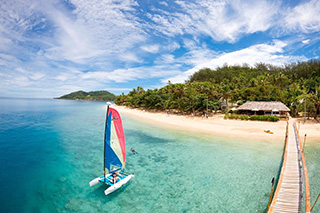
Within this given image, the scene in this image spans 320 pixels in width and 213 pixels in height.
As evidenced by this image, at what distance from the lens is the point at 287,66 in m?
90.9

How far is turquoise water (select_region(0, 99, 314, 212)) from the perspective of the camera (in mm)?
10305

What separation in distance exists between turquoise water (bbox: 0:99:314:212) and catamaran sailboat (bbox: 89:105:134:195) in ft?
2.11

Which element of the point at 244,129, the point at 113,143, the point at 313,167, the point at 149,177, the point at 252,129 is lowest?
the point at 149,177

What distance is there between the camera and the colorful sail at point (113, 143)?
1088cm

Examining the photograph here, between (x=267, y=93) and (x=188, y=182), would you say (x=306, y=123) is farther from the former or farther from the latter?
(x=188, y=182)

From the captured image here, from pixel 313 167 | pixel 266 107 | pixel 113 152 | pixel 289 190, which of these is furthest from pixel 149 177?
pixel 266 107

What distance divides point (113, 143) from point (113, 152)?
0.70 meters

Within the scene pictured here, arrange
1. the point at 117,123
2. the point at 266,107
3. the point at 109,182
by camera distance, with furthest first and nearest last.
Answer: the point at 266,107
the point at 109,182
the point at 117,123

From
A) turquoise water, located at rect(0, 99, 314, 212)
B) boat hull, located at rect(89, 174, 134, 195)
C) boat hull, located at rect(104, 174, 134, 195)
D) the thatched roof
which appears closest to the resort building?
the thatched roof

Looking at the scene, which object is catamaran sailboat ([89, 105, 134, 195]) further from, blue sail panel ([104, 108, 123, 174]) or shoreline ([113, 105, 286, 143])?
shoreline ([113, 105, 286, 143])

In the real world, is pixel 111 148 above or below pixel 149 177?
Result: above

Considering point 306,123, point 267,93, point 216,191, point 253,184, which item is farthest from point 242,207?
point 267,93

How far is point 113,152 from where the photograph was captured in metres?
11.5

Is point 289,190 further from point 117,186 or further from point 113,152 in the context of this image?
point 113,152
